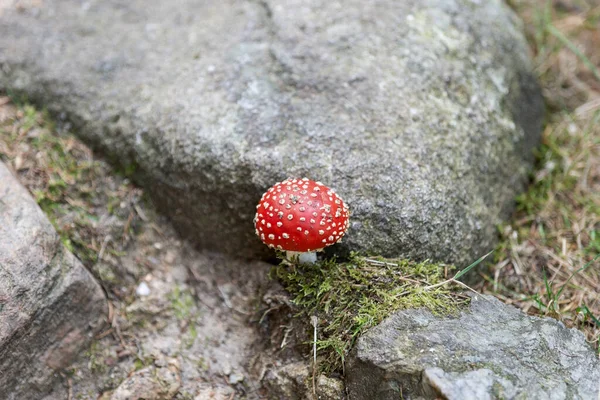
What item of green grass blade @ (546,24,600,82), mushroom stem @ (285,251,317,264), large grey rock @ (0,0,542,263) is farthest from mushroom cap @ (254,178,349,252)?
green grass blade @ (546,24,600,82)

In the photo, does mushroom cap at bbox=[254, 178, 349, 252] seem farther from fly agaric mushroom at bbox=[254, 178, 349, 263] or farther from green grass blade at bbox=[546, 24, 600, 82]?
green grass blade at bbox=[546, 24, 600, 82]

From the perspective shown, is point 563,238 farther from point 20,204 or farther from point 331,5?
point 20,204

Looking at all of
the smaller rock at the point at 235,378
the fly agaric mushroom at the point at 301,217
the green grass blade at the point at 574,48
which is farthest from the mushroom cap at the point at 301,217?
the green grass blade at the point at 574,48

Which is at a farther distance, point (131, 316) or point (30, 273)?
point (131, 316)

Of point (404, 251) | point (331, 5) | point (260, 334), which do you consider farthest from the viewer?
point (331, 5)

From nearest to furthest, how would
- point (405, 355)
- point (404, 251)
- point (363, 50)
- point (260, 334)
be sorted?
1. point (405, 355)
2. point (404, 251)
3. point (260, 334)
4. point (363, 50)

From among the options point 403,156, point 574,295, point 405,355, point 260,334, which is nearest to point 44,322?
point 260,334

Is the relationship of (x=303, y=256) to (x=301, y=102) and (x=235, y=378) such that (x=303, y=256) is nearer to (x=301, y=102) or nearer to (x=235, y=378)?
(x=235, y=378)
